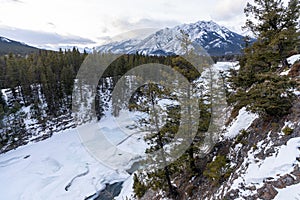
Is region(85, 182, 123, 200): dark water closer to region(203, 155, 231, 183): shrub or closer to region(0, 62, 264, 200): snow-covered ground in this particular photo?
region(0, 62, 264, 200): snow-covered ground

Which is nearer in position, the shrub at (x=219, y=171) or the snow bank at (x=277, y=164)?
the snow bank at (x=277, y=164)

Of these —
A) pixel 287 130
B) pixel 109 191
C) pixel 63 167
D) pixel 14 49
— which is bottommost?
pixel 63 167

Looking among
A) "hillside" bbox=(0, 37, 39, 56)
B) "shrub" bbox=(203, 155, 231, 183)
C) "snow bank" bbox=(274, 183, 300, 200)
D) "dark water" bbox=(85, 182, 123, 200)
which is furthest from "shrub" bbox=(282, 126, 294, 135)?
"hillside" bbox=(0, 37, 39, 56)

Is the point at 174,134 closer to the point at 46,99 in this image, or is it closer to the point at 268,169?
the point at 268,169

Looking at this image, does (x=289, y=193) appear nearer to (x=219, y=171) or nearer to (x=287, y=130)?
(x=287, y=130)

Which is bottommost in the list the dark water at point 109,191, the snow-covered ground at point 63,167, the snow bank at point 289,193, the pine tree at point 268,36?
the snow-covered ground at point 63,167

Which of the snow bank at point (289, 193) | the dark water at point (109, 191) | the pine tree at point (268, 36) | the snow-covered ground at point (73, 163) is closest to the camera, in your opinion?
the snow bank at point (289, 193)

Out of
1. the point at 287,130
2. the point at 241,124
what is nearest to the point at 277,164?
the point at 287,130

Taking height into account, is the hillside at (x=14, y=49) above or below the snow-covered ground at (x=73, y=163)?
above

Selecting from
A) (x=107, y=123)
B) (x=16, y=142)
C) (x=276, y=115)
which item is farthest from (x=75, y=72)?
(x=276, y=115)

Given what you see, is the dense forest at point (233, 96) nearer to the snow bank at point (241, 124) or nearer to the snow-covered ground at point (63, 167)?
the snow bank at point (241, 124)

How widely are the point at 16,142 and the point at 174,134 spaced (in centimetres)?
2488

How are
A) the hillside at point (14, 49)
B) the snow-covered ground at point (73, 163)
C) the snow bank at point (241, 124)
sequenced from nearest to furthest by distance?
1. the snow bank at point (241, 124)
2. the snow-covered ground at point (73, 163)
3. the hillside at point (14, 49)

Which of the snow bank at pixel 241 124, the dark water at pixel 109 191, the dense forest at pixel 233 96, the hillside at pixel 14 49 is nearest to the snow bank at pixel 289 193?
the dense forest at pixel 233 96
